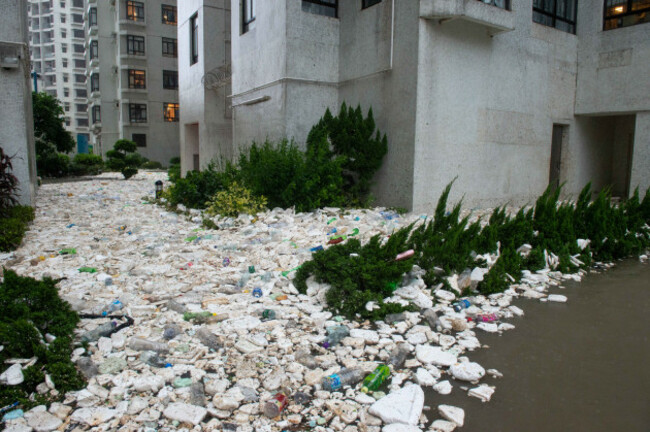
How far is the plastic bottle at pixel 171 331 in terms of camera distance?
3.55 m

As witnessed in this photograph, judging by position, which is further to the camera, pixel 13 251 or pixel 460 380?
pixel 13 251

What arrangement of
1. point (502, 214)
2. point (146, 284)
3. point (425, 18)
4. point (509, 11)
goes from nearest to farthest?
point (146, 284), point (502, 214), point (425, 18), point (509, 11)

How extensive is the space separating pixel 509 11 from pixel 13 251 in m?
9.61

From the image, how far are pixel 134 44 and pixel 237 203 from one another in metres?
34.9

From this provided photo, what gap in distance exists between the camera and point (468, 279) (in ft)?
15.7

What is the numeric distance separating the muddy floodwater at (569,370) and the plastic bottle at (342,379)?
1.58 feet

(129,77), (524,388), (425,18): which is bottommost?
(524,388)

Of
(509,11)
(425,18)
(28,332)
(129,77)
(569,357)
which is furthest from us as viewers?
(129,77)

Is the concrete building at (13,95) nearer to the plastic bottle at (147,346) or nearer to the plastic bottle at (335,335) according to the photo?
the plastic bottle at (147,346)

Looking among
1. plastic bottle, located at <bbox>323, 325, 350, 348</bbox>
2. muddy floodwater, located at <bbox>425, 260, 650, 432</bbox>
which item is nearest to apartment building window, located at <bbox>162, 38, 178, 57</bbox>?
plastic bottle, located at <bbox>323, 325, 350, 348</bbox>

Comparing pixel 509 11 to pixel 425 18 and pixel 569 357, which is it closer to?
pixel 425 18

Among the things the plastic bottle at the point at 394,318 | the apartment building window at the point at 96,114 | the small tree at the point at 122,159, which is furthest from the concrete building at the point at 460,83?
the apartment building window at the point at 96,114

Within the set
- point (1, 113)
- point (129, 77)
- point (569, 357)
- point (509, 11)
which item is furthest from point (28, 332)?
point (129, 77)

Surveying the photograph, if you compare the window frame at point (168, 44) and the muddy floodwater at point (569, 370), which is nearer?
the muddy floodwater at point (569, 370)
